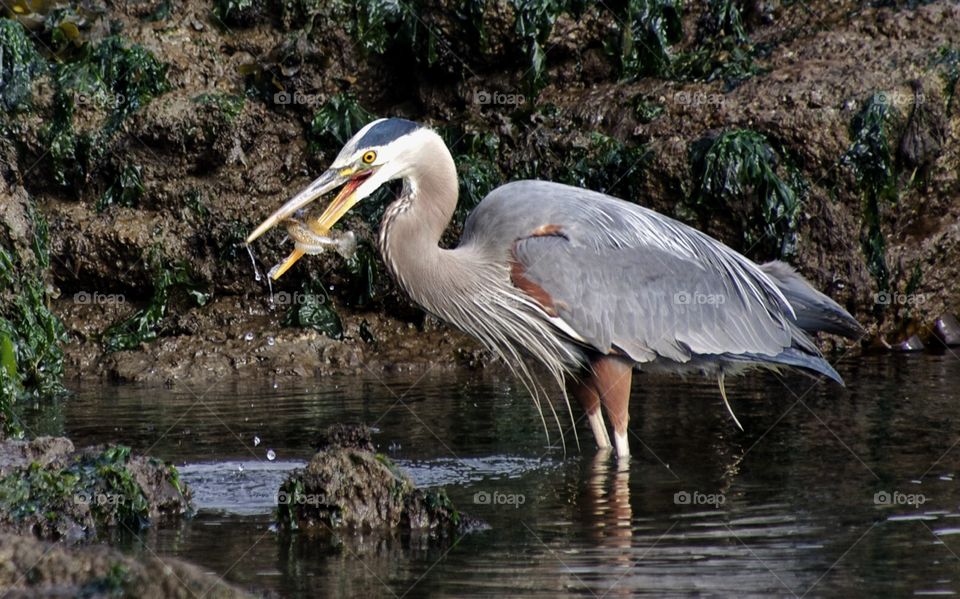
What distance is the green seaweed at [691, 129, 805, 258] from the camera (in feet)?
35.5

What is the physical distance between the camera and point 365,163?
7.20 metres

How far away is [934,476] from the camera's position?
638 cm

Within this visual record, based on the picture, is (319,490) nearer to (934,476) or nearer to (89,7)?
(934,476)

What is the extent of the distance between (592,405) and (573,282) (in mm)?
774

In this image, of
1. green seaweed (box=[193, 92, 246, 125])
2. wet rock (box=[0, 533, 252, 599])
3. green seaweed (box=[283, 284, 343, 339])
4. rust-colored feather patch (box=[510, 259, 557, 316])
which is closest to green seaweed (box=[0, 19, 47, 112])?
green seaweed (box=[193, 92, 246, 125])

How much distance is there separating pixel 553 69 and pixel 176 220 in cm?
374

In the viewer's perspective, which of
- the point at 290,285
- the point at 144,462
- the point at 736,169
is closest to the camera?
the point at 144,462

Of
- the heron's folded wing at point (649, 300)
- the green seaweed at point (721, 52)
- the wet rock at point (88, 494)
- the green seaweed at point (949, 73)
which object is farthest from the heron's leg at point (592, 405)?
the green seaweed at point (949, 73)

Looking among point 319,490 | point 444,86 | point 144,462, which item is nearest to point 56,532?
point 144,462

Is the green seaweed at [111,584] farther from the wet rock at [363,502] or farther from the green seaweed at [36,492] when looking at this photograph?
the green seaweed at [36,492]

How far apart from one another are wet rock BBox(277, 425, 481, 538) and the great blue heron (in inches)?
73.0

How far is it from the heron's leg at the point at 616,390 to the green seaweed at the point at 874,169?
408 centimetres

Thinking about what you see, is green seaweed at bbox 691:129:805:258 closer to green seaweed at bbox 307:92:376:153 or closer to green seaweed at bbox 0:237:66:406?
green seaweed at bbox 307:92:376:153

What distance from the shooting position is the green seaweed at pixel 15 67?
12.0 metres
